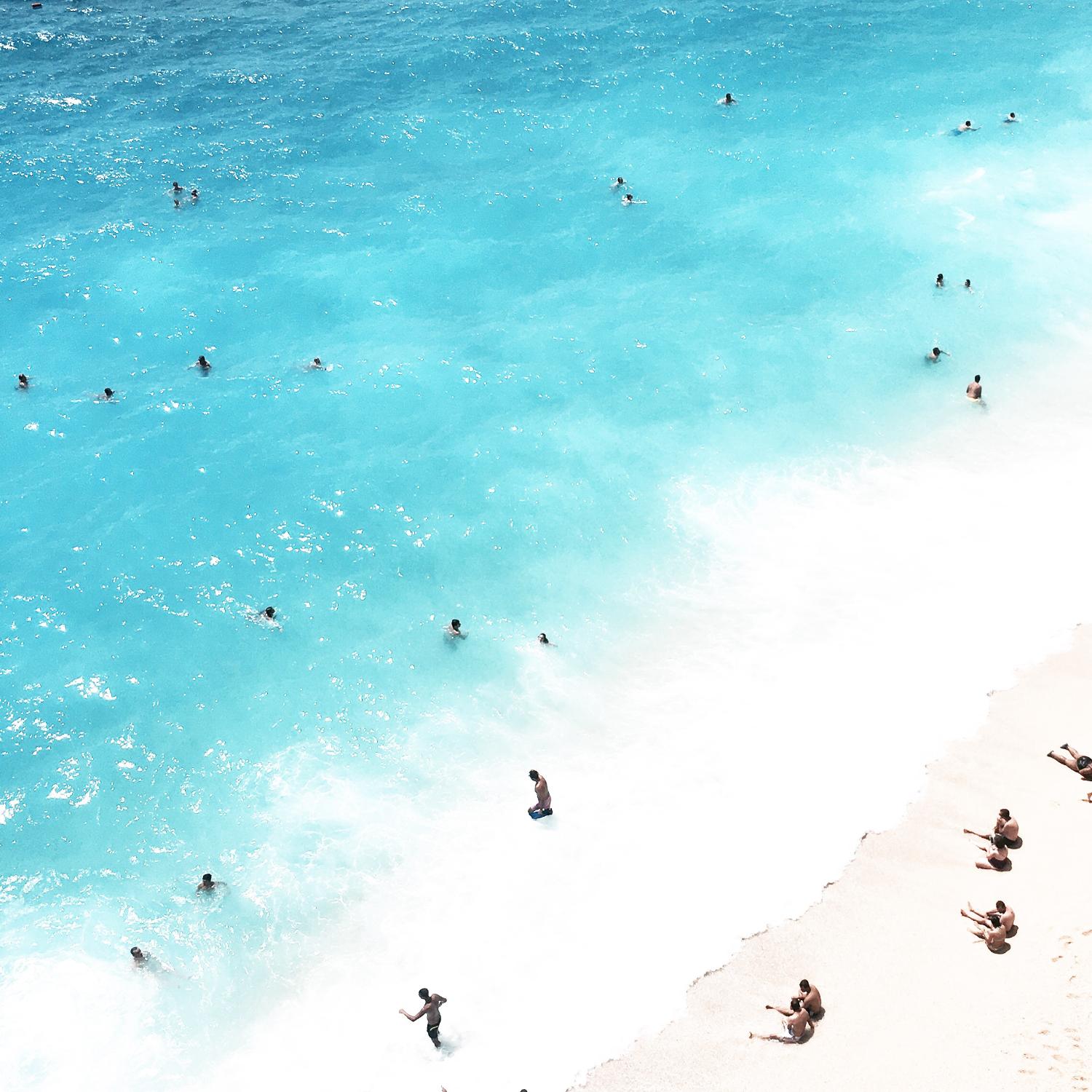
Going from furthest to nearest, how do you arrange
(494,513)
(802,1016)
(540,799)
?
(494,513) < (540,799) < (802,1016)

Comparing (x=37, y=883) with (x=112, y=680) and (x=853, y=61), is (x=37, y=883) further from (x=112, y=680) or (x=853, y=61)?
(x=853, y=61)

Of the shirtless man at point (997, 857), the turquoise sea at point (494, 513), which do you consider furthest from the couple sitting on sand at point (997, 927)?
the turquoise sea at point (494, 513)

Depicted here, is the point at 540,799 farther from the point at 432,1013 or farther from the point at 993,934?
the point at 993,934

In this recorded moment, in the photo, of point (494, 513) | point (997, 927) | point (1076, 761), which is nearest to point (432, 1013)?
point (997, 927)

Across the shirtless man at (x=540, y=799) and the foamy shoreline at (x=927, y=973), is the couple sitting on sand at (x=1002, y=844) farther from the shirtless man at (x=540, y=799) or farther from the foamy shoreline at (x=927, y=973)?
the shirtless man at (x=540, y=799)

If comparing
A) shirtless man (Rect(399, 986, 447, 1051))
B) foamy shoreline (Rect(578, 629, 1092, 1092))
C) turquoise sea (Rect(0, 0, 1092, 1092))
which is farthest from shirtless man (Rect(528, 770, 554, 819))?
foamy shoreline (Rect(578, 629, 1092, 1092))

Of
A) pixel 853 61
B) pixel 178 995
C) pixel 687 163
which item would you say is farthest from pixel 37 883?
pixel 853 61
